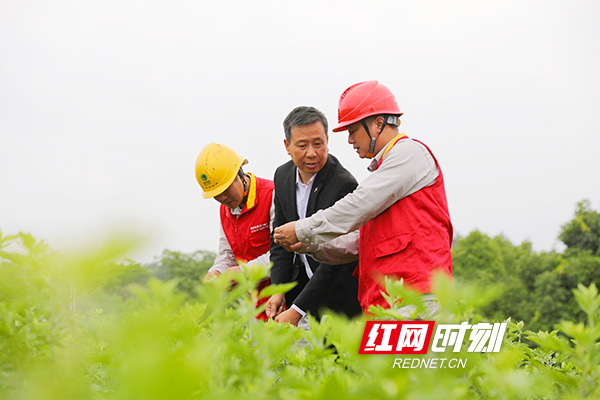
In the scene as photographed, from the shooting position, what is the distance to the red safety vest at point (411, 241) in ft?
9.39

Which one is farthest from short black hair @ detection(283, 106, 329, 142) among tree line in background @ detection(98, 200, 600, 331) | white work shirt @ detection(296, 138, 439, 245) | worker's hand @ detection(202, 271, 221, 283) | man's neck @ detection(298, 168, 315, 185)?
tree line in background @ detection(98, 200, 600, 331)

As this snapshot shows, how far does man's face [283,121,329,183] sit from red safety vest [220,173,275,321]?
0.88 metres

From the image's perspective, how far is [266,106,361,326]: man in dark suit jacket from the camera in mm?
3723

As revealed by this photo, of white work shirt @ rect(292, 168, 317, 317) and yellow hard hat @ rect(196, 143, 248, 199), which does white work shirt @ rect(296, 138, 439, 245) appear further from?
yellow hard hat @ rect(196, 143, 248, 199)

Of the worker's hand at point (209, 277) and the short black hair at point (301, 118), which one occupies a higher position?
the short black hair at point (301, 118)

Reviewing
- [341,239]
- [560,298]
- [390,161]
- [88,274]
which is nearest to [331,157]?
[341,239]

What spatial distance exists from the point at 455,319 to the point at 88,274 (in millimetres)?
778

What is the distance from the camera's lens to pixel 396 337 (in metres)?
1.36

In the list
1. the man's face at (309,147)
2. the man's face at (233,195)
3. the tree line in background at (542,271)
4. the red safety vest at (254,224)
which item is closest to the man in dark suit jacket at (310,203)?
the man's face at (309,147)

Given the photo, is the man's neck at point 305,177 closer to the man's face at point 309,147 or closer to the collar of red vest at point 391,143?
the man's face at point 309,147

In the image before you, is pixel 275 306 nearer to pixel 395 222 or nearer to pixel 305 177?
pixel 305 177

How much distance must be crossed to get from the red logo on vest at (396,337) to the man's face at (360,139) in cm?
207

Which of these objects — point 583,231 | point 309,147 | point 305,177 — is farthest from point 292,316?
point 583,231

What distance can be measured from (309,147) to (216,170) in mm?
1139
